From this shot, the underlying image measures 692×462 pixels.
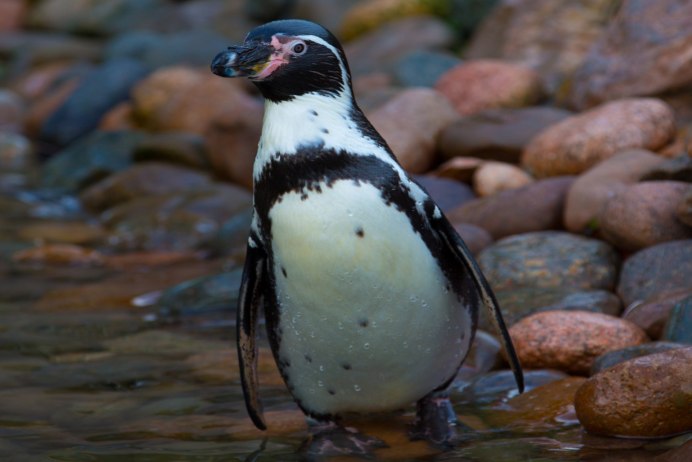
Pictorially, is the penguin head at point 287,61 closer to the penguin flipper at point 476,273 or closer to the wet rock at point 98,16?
the penguin flipper at point 476,273

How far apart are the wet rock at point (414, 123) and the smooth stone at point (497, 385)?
367 cm

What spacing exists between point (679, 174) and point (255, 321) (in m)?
2.88

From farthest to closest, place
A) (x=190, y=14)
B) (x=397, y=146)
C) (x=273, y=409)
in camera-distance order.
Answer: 1. (x=190, y=14)
2. (x=397, y=146)
3. (x=273, y=409)

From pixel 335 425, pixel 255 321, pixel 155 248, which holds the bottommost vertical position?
pixel 155 248

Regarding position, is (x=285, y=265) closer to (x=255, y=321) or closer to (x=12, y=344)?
(x=255, y=321)

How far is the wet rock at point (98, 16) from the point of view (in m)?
17.6

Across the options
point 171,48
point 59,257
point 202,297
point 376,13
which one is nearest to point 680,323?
point 202,297

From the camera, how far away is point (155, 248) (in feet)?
27.1

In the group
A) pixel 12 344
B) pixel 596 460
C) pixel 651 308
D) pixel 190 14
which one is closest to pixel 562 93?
pixel 651 308

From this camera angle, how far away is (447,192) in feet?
23.8

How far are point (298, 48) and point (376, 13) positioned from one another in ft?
31.2

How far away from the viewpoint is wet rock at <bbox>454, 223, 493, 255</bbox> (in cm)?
605

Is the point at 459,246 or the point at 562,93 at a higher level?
the point at 459,246

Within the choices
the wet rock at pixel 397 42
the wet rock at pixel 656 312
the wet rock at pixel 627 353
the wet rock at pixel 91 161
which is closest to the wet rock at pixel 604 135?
the wet rock at pixel 656 312
